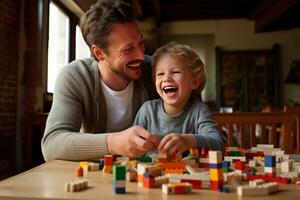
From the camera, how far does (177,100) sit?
47.8 inches

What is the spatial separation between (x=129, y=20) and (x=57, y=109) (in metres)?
0.41

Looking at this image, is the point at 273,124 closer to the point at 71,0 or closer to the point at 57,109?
the point at 57,109

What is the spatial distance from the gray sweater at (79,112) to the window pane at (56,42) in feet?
7.73

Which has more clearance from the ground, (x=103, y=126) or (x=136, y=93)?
(x=136, y=93)

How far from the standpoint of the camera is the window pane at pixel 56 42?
3754mm

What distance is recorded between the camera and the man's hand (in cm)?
82

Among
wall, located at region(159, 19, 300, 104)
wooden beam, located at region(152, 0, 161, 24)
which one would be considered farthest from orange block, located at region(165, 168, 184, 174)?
wall, located at region(159, 19, 300, 104)

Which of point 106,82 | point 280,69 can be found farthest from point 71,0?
point 280,69

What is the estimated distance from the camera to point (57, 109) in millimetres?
1193

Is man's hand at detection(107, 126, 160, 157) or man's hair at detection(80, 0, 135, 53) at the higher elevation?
man's hair at detection(80, 0, 135, 53)

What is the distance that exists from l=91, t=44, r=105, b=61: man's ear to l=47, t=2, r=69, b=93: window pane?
7.71 feet

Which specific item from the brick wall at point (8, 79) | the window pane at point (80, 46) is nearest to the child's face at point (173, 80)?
the brick wall at point (8, 79)

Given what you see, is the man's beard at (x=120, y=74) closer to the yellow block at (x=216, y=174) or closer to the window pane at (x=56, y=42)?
the yellow block at (x=216, y=174)

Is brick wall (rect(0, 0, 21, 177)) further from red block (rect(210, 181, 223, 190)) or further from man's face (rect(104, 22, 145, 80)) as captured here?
red block (rect(210, 181, 223, 190))
